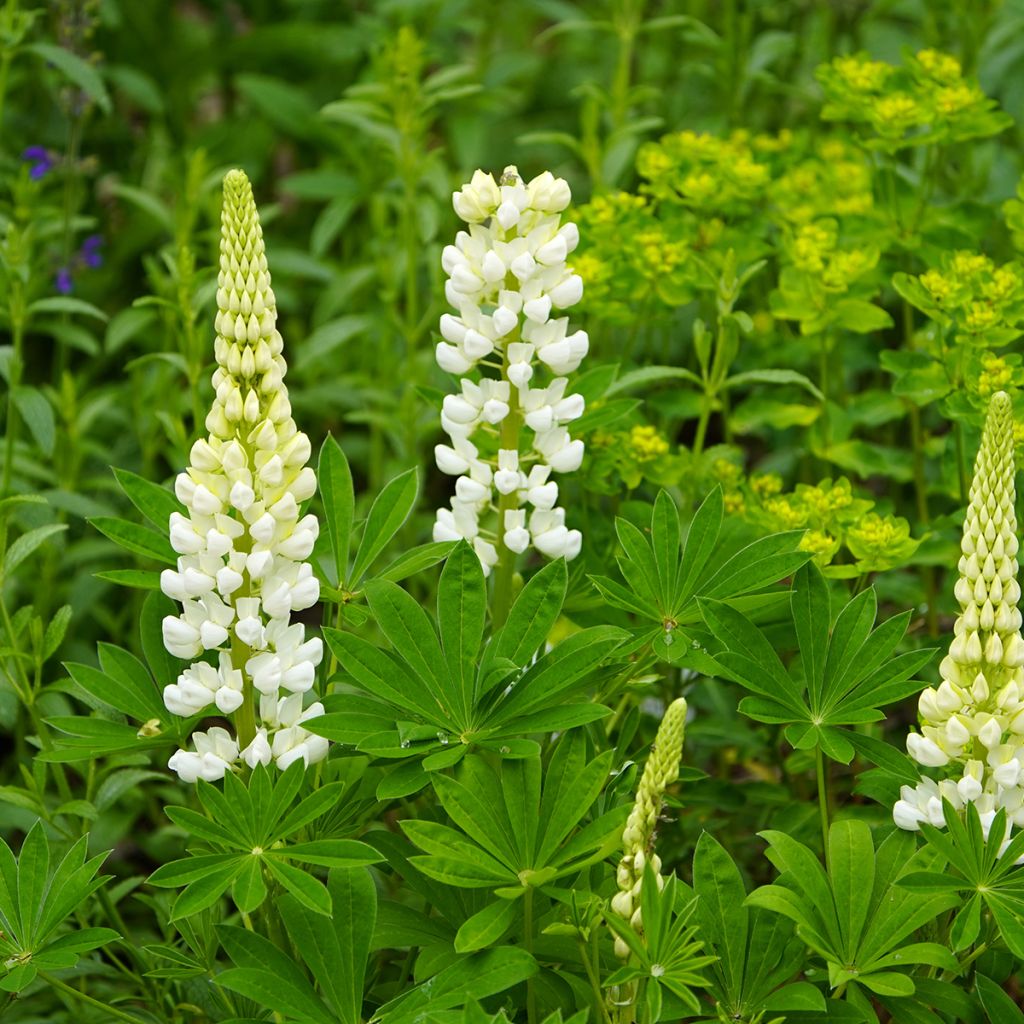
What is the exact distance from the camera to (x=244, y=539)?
1966mm

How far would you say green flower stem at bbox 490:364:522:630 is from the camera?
2.29 meters

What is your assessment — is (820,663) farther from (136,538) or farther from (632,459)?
(136,538)

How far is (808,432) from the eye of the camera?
3033mm

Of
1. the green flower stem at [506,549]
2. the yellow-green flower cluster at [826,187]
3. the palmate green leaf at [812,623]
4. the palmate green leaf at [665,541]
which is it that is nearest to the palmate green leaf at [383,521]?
the green flower stem at [506,549]

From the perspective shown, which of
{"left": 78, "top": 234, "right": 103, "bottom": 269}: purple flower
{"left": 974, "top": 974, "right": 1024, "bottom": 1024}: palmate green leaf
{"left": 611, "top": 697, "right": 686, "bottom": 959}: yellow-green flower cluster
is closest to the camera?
{"left": 611, "top": 697, "right": 686, "bottom": 959}: yellow-green flower cluster

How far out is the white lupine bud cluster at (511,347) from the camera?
2191 mm

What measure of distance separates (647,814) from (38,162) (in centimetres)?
260

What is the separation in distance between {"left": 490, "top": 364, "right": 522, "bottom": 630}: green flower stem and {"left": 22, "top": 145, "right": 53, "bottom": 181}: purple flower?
1761 millimetres

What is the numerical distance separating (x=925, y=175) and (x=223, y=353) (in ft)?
6.03

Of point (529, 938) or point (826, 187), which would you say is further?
point (826, 187)

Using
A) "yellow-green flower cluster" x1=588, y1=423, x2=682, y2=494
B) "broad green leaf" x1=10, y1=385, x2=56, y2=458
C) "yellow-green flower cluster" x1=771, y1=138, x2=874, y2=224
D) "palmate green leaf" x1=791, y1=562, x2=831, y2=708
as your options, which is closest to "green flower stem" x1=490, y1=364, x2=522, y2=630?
"yellow-green flower cluster" x1=588, y1=423, x2=682, y2=494

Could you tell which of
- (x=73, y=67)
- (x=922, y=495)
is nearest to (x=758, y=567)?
(x=922, y=495)

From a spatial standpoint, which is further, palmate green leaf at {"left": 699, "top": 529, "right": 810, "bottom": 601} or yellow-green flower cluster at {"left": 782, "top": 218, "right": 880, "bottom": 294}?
yellow-green flower cluster at {"left": 782, "top": 218, "right": 880, "bottom": 294}

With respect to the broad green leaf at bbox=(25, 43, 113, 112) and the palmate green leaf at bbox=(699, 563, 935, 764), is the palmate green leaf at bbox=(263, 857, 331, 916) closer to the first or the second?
the palmate green leaf at bbox=(699, 563, 935, 764)
